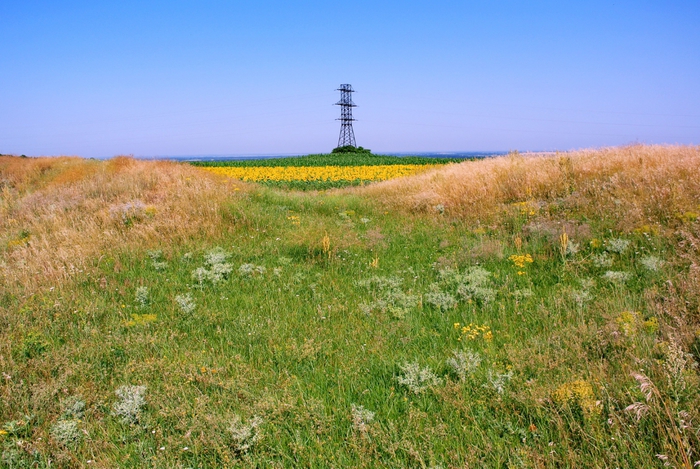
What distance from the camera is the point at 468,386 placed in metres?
3.86

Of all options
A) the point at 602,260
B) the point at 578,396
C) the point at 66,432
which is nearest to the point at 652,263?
the point at 602,260

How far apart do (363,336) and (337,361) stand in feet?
1.93

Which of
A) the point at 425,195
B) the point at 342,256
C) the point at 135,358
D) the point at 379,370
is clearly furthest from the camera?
the point at 425,195

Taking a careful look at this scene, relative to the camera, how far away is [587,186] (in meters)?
10.1

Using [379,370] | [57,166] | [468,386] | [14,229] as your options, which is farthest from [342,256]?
[57,166]

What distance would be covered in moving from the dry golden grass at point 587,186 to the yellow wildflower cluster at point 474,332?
14.7 feet

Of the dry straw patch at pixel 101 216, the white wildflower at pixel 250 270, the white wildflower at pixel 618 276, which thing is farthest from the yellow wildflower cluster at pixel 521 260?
the dry straw patch at pixel 101 216

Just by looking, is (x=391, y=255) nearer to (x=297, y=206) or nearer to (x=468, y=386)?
(x=468, y=386)

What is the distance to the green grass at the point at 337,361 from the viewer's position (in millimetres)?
3232

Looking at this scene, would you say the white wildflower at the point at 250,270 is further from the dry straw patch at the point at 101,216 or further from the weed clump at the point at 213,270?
the dry straw patch at the point at 101,216

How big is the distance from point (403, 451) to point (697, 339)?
2.86 m

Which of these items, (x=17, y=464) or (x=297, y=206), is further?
(x=297, y=206)

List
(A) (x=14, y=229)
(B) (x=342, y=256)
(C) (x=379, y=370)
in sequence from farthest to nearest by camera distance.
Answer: (A) (x=14, y=229) < (B) (x=342, y=256) < (C) (x=379, y=370)

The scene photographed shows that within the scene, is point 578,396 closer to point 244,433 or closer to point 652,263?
point 244,433
